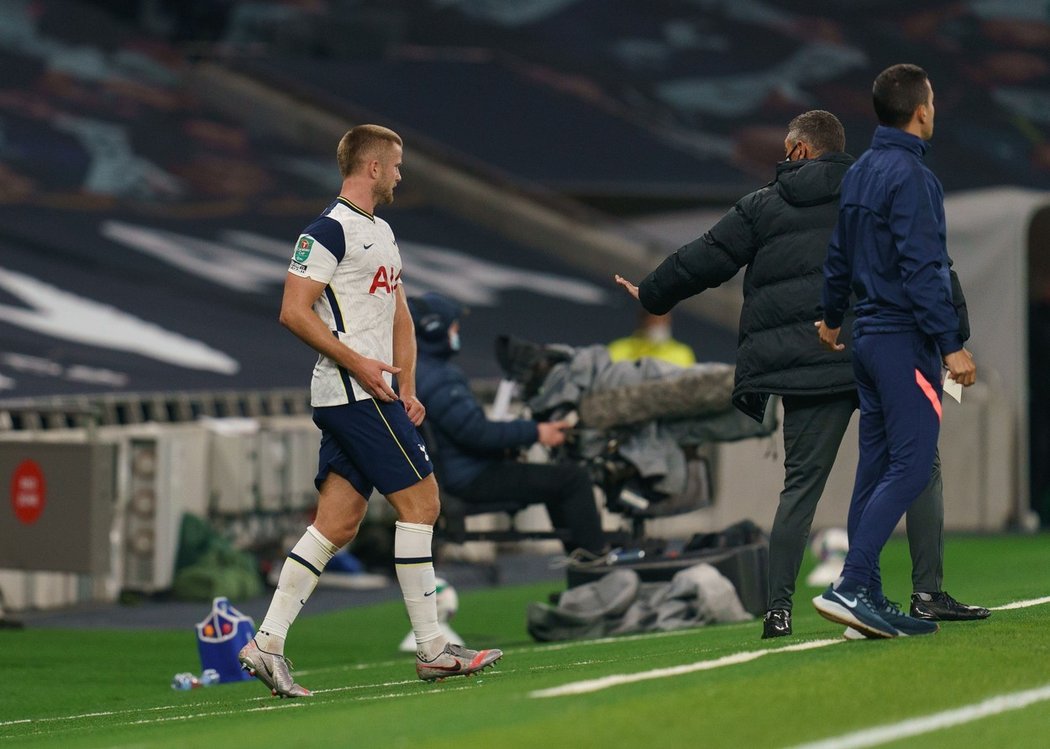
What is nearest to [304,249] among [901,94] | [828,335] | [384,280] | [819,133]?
[384,280]

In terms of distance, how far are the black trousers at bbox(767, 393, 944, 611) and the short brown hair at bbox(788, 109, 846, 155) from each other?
32.1 inches

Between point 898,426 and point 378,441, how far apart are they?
1562 millimetres

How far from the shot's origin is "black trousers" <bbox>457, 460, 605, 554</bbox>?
9.60 m

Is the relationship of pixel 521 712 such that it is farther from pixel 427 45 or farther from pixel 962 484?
pixel 427 45

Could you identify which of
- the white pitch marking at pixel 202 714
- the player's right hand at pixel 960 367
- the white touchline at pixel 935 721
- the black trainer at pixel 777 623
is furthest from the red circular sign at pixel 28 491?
the white touchline at pixel 935 721

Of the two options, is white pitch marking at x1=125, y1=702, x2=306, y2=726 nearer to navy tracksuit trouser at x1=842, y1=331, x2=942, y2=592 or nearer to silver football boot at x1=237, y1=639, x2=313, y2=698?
silver football boot at x1=237, y1=639, x2=313, y2=698

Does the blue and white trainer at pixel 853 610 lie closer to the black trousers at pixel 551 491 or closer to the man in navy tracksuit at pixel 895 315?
the man in navy tracksuit at pixel 895 315

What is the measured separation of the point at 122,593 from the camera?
12.0 m

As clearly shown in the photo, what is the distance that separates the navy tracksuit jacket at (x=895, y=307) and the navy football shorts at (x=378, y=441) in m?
1.36

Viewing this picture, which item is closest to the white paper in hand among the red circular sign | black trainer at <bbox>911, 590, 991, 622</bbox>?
black trainer at <bbox>911, 590, 991, 622</bbox>

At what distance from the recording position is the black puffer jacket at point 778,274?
20.7 feet

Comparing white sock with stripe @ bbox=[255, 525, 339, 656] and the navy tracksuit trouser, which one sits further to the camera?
white sock with stripe @ bbox=[255, 525, 339, 656]

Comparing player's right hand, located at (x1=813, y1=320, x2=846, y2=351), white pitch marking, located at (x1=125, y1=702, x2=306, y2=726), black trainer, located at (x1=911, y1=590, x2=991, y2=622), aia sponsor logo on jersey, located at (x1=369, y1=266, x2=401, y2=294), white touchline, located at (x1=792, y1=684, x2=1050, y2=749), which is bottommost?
white pitch marking, located at (x1=125, y1=702, x2=306, y2=726)

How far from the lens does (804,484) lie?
6395 millimetres
